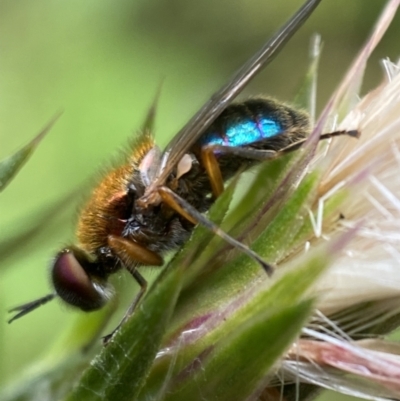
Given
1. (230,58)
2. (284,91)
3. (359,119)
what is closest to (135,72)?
(230,58)

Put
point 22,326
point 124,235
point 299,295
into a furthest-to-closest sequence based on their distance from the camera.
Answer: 1. point 22,326
2. point 124,235
3. point 299,295

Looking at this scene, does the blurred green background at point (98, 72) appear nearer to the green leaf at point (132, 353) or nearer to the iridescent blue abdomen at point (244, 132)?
the iridescent blue abdomen at point (244, 132)

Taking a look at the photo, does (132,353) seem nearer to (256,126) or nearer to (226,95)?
(226,95)

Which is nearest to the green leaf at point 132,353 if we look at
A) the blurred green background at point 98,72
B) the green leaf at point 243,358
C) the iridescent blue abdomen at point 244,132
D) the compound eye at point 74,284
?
the green leaf at point 243,358

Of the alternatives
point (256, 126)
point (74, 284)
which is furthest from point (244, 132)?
point (74, 284)

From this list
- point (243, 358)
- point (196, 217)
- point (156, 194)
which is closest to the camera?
point (243, 358)

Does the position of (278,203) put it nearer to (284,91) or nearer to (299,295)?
(299,295)

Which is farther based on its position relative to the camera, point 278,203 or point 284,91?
point 284,91
